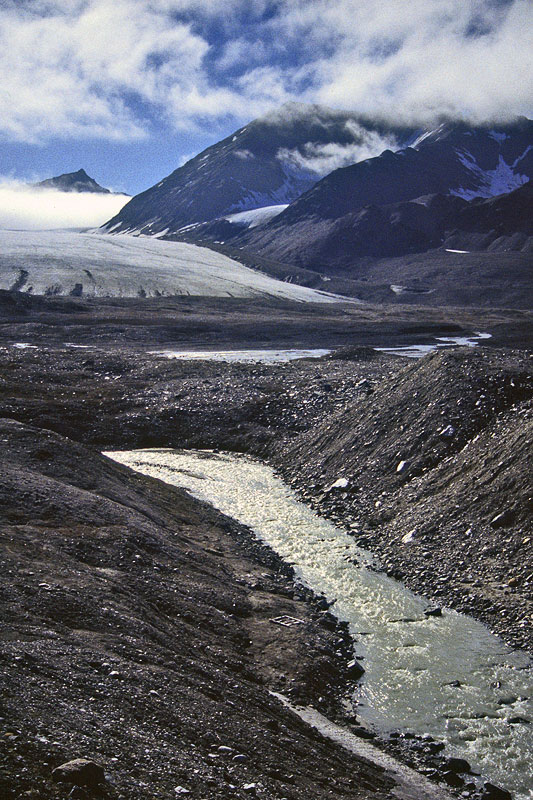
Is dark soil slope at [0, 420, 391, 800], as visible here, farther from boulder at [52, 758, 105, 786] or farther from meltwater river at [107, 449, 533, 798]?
meltwater river at [107, 449, 533, 798]

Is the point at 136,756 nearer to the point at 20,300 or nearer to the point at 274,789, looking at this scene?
the point at 274,789

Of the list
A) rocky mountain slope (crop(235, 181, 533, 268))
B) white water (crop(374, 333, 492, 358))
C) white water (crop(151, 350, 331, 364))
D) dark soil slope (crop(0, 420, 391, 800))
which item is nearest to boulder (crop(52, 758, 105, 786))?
dark soil slope (crop(0, 420, 391, 800))

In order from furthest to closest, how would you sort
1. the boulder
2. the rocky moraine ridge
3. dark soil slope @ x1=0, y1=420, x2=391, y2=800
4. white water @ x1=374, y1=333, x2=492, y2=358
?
white water @ x1=374, y1=333, x2=492, y2=358, the rocky moraine ridge, dark soil slope @ x1=0, y1=420, x2=391, y2=800, the boulder

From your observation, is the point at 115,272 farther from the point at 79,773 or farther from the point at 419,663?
the point at 79,773

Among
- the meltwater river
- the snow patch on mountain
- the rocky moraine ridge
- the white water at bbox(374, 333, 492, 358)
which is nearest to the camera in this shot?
the rocky moraine ridge

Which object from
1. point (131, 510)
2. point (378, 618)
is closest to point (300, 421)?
point (131, 510)

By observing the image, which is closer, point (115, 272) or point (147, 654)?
point (147, 654)

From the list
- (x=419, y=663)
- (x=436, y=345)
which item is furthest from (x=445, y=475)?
(x=436, y=345)
